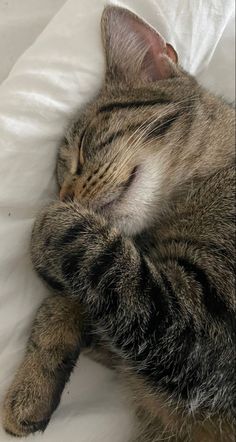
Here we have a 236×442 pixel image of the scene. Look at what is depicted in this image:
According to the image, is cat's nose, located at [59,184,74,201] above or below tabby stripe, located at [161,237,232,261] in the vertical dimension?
above

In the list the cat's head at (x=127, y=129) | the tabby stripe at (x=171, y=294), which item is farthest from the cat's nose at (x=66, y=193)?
the tabby stripe at (x=171, y=294)

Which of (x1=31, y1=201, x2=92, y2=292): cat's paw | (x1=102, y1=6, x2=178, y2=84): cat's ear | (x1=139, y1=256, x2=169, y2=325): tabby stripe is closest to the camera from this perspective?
(x1=139, y1=256, x2=169, y2=325): tabby stripe

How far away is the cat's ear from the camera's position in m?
1.36

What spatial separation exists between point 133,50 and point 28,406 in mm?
917

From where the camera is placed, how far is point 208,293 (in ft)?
3.44

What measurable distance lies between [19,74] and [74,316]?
604 millimetres

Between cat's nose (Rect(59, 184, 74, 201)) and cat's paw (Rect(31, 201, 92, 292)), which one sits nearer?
cat's paw (Rect(31, 201, 92, 292))

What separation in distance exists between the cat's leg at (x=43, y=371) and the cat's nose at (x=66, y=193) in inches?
10.2

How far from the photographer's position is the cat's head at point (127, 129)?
1.22 m

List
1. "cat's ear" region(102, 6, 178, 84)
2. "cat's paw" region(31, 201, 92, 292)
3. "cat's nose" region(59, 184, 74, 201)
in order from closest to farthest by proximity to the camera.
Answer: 1. "cat's paw" region(31, 201, 92, 292)
2. "cat's nose" region(59, 184, 74, 201)
3. "cat's ear" region(102, 6, 178, 84)

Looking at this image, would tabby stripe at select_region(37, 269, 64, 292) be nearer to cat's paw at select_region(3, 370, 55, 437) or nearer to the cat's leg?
the cat's leg

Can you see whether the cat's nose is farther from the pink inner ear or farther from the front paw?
the pink inner ear

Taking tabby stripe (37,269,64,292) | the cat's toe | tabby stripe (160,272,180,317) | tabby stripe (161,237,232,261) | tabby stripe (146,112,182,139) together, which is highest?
tabby stripe (146,112,182,139)

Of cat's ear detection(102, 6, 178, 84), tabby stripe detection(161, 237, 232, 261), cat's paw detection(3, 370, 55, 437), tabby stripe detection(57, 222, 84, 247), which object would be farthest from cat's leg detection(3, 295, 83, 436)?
cat's ear detection(102, 6, 178, 84)
